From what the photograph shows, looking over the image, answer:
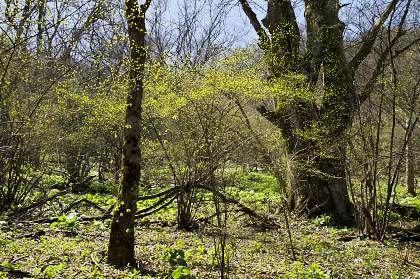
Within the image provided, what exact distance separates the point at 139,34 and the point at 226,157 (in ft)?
7.07

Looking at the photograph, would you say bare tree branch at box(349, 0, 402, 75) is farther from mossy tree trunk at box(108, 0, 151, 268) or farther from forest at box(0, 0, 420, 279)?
mossy tree trunk at box(108, 0, 151, 268)

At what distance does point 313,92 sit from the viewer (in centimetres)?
725

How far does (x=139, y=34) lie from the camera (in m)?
4.25

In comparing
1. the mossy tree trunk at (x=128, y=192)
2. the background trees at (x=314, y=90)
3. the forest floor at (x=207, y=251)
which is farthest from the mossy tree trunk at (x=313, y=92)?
the mossy tree trunk at (x=128, y=192)

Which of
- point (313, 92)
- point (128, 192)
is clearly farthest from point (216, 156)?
point (313, 92)

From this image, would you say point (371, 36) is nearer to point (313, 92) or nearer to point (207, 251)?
point (313, 92)

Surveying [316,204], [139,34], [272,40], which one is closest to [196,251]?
[139,34]

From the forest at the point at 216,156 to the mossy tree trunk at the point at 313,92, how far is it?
0.12ft

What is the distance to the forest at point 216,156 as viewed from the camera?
4148 millimetres

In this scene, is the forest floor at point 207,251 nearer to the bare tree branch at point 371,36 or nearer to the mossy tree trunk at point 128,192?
the mossy tree trunk at point 128,192

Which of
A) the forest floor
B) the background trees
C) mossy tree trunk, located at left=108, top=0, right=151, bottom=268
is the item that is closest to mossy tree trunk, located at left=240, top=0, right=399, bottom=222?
the background trees

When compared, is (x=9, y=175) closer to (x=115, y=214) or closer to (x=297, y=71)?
(x=115, y=214)

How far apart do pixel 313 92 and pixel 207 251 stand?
4151mm

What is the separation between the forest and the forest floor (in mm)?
32
